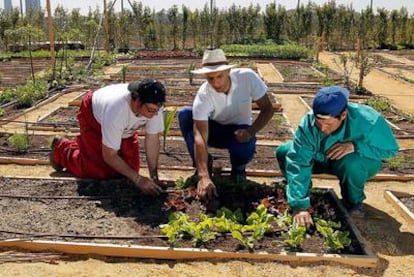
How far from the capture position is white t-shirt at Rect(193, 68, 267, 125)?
3.75 m

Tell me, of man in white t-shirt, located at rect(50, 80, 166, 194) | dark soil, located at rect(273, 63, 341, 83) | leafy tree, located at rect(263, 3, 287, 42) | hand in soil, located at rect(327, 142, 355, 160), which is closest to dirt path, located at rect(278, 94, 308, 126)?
dark soil, located at rect(273, 63, 341, 83)

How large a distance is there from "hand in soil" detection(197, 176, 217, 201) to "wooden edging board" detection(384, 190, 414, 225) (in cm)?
148

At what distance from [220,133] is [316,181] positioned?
1106 millimetres

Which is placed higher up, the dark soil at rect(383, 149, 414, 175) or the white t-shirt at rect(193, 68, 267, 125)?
the white t-shirt at rect(193, 68, 267, 125)

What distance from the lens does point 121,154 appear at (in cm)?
406

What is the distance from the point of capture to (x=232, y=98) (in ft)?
12.8

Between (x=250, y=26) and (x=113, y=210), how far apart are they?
1866 cm

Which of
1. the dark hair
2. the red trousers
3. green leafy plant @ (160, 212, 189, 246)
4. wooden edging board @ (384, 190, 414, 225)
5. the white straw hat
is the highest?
the white straw hat

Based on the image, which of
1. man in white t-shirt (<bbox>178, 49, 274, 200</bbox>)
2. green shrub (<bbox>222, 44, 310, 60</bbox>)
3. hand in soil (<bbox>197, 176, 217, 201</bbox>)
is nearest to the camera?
hand in soil (<bbox>197, 176, 217, 201</bbox>)

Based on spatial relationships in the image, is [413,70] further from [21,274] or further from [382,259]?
[21,274]

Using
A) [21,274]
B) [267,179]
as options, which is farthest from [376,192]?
[21,274]

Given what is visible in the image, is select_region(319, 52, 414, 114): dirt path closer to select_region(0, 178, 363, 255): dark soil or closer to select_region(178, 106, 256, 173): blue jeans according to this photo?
select_region(178, 106, 256, 173): blue jeans

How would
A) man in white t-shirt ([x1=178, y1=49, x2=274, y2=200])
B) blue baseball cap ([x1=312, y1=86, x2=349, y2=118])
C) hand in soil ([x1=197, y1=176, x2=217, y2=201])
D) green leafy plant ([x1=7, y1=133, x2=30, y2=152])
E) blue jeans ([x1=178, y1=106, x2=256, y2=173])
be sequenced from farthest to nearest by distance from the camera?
green leafy plant ([x1=7, y1=133, x2=30, y2=152])
blue jeans ([x1=178, y1=106, x2=256, y2=173])
man in white t-shirt ([x1=178, y1=49, x2=274, y2=200])
hand in soil ([x1=197, y1=176, x2=217, y2=201])
blue baseball cap ([x1=312, y1=86, x2=349, y2=118])

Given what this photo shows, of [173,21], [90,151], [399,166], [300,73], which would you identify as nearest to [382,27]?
[173,21]
